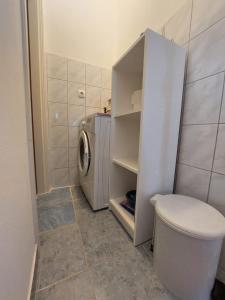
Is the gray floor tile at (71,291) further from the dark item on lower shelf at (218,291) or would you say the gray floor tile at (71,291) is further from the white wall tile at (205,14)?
the white wall tile at (205,14)

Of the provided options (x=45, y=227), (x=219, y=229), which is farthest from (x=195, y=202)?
(x=45, y=227)

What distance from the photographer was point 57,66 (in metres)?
1.81

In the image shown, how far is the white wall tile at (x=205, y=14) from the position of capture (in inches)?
32.4

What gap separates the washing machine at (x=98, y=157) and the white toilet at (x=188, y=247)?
716mm

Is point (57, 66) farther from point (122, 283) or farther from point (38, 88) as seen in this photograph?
point (122, 283)

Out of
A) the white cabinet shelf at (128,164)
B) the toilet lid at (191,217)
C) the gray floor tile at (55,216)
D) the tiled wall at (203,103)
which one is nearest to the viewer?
the toilet lid at (191,217)

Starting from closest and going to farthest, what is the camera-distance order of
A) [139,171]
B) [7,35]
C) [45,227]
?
1. [7,35]
2. [139,171]
3. [45,227]

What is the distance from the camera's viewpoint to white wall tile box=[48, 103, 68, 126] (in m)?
1.85

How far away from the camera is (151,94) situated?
3.02 feet

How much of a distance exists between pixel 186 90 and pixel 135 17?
1291mm

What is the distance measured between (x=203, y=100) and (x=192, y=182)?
59 centimetres

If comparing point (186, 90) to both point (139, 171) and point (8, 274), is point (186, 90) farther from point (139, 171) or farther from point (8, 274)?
point (8, 274)

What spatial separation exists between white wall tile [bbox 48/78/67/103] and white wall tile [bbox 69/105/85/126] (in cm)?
15

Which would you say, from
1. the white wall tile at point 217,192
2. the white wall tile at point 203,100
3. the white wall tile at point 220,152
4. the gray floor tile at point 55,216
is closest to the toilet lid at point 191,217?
the white wall tile at point 217,192
